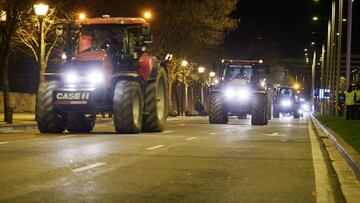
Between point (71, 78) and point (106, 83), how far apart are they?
3.76 feet

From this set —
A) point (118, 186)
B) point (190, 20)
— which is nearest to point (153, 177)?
point (118, 186)

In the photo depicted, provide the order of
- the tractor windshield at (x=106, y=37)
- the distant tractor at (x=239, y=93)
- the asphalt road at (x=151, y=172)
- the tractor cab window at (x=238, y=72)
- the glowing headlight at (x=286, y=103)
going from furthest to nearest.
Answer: the glowing headlight at (x=286, y=103) → the tractor cab window at (x=238, y=72) → the distant tractor at (x=239, y=93) → the tractor windshield at (x=106, y=37) → the asphalt road at (x=151, y=172)

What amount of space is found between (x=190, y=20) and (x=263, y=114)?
2225cm

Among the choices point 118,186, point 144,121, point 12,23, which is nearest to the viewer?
point 118,186

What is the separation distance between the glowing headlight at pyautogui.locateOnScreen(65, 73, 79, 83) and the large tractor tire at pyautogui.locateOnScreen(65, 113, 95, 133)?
2.30 m

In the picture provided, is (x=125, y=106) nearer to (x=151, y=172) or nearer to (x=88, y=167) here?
(x=88, y=167)

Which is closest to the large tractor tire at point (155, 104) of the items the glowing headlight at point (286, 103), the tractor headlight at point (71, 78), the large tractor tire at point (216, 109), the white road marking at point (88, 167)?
the tractor headlight at point (71, 78)

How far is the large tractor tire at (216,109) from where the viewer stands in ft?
130

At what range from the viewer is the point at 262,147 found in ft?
66.2

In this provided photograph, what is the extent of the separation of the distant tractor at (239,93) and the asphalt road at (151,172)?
1858cm

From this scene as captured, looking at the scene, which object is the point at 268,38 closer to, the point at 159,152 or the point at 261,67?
the point at 261,67

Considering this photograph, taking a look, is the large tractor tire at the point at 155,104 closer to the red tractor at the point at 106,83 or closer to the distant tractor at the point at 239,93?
the red tractor at the point at 106,83

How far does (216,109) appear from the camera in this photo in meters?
39.8

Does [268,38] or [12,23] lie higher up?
[268,38]
